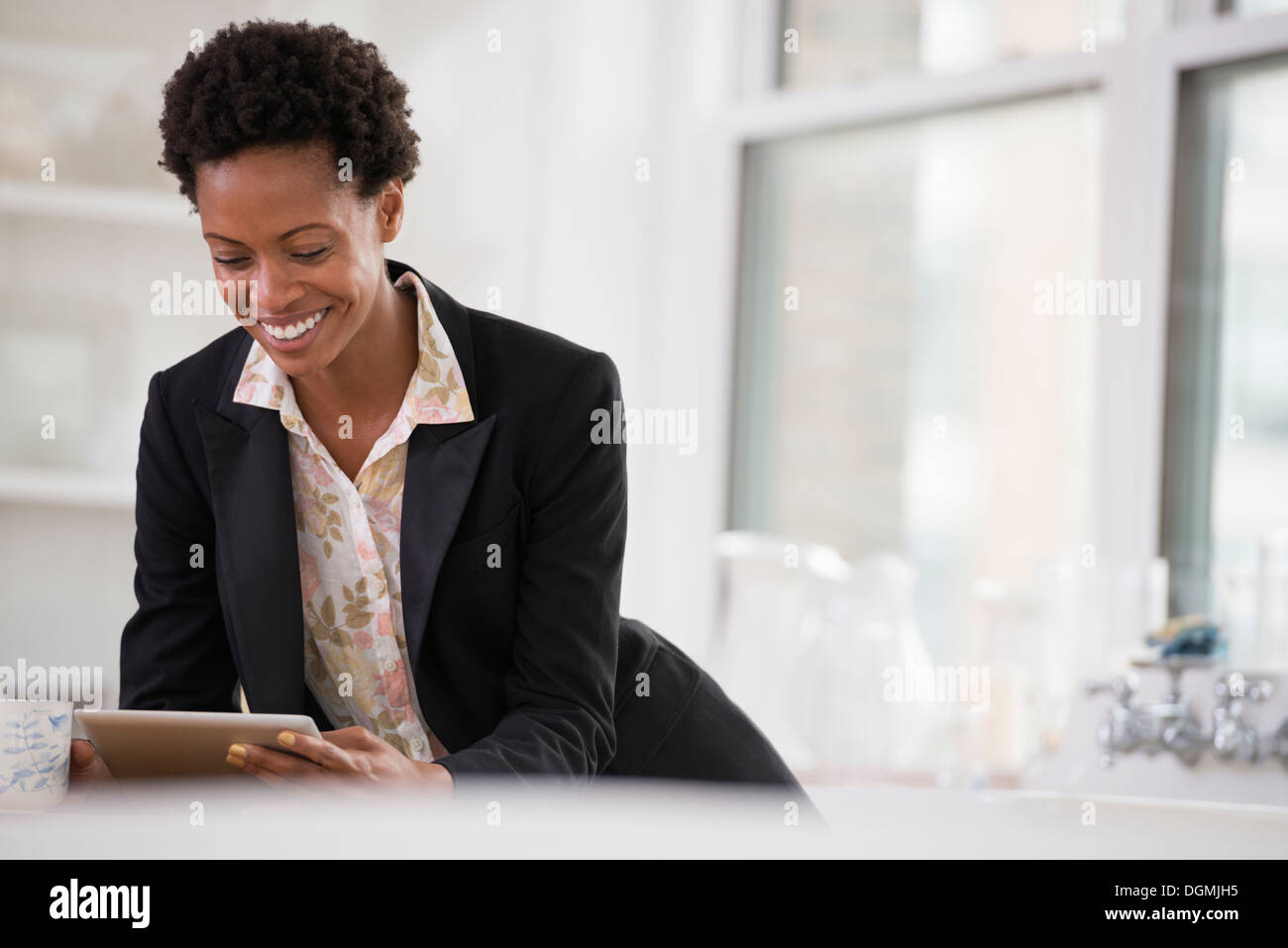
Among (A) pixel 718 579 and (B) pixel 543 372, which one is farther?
(A) pixel 718 579

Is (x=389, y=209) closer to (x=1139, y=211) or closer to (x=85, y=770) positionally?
(x=85, y=770)

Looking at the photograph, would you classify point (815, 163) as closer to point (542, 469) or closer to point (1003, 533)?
point (1003, 533)

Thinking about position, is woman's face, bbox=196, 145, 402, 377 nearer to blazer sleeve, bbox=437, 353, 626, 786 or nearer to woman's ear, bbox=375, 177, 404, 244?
woman's ear, bbox=375, 177, 404, 244

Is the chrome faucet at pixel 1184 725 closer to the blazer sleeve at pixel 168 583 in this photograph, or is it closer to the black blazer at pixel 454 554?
the black blazer at pixel 454 554

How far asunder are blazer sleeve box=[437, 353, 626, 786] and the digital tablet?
245 mm

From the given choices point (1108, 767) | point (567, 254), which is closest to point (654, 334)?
point (567, 254)

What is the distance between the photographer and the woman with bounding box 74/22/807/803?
3.42ft

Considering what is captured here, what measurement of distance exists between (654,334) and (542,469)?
221 cm

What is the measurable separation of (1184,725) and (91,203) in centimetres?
180

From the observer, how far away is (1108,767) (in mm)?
1967

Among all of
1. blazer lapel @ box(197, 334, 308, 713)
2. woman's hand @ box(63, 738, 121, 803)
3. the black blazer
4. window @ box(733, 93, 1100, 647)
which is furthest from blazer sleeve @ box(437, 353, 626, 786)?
window @ box(733, 93, 1100, 647)

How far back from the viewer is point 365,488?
3.79ft

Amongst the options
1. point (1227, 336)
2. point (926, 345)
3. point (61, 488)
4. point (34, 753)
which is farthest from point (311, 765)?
point (926, 345)

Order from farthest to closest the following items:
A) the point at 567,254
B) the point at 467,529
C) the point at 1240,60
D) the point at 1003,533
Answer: the point at 567,254 < the point at 1003,533 < the point at 1240,60 < the point at 467,529
